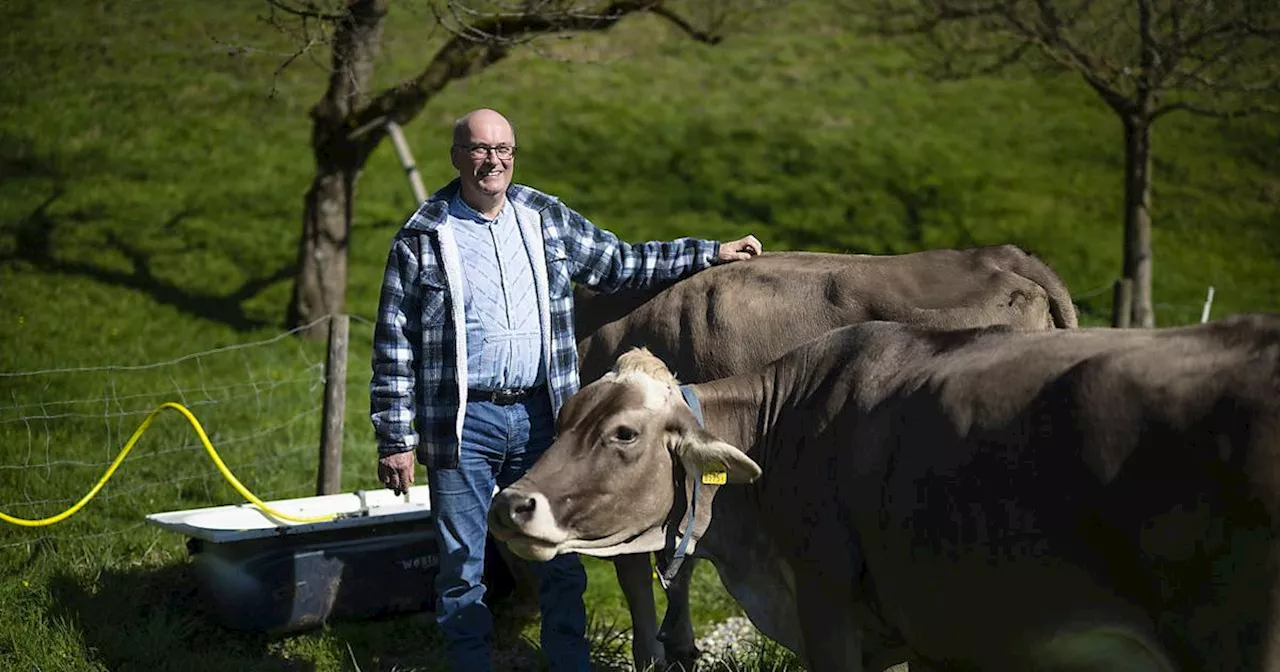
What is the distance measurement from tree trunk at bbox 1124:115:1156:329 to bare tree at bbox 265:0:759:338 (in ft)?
13.8

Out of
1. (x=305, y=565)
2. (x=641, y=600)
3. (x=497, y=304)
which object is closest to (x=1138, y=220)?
(x=641, y=600)

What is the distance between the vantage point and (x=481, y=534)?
206 inches

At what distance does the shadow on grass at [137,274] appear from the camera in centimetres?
1359

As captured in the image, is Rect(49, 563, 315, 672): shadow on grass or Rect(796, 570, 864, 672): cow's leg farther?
Rect(49, 563, 315, 672): shadow on grass

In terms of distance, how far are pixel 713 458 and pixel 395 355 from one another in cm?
133

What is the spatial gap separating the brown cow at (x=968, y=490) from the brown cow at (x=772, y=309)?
3.71ft

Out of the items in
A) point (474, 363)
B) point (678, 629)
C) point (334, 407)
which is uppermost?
point (474, 363)

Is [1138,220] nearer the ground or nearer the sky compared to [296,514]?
nearer the sky

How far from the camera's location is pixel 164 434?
921cm

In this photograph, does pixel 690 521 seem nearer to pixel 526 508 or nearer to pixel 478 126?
pixel 526 508

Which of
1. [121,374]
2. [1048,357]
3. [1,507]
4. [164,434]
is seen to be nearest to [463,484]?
[1048,357]

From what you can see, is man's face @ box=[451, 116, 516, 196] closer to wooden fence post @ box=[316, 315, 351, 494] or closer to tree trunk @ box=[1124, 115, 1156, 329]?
wooden fence post @ box=[316, 315, 351, 494]

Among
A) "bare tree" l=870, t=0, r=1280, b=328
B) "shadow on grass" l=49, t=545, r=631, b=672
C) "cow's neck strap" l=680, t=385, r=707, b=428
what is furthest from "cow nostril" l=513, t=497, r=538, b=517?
"bare tree" l=870, t=0, r=1280, b=328

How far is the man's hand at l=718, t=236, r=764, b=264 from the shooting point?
6.10m
